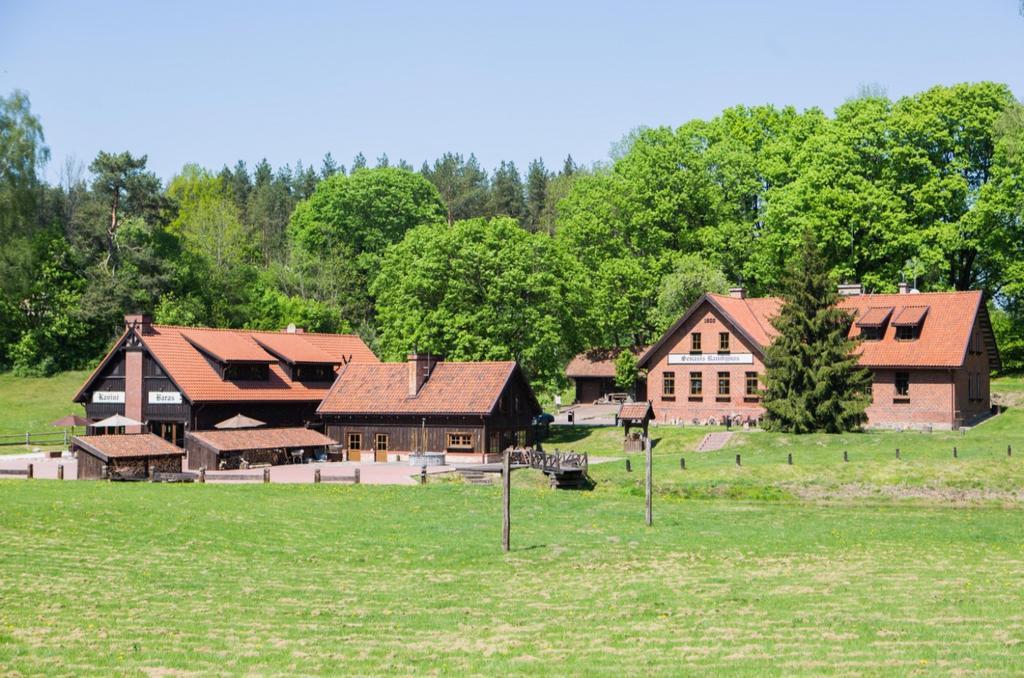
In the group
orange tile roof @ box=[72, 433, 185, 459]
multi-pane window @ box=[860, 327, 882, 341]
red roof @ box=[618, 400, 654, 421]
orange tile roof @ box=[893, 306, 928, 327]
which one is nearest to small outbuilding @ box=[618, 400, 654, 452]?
red roof @ box=[618, 400, 654, 421]

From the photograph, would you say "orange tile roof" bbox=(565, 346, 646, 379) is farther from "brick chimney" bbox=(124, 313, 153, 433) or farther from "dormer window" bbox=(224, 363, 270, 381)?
"brick chimney" bbox=(124, 313, 153, 433)

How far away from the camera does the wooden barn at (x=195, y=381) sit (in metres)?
59.9

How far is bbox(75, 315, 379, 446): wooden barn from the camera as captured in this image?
197ft

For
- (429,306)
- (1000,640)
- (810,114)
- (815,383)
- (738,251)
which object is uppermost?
(810,114)

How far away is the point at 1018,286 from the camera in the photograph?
66.7m

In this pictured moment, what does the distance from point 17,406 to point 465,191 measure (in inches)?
3098

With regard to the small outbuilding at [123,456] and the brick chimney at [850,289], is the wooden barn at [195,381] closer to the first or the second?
the small outbuilding at [123,456]

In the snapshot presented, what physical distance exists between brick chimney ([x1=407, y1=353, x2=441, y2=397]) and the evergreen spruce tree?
17.9m

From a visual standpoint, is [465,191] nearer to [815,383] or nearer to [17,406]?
[17,406]

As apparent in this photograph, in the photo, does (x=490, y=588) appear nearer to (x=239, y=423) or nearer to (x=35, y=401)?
(x=239, y=423)

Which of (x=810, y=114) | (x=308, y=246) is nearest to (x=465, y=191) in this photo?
(x=308, y=246)

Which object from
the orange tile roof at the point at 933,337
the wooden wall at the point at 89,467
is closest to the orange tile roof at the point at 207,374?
the wooden wall at the point at 89,467

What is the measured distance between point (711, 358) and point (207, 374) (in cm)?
2890

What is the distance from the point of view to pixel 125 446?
159 feet
